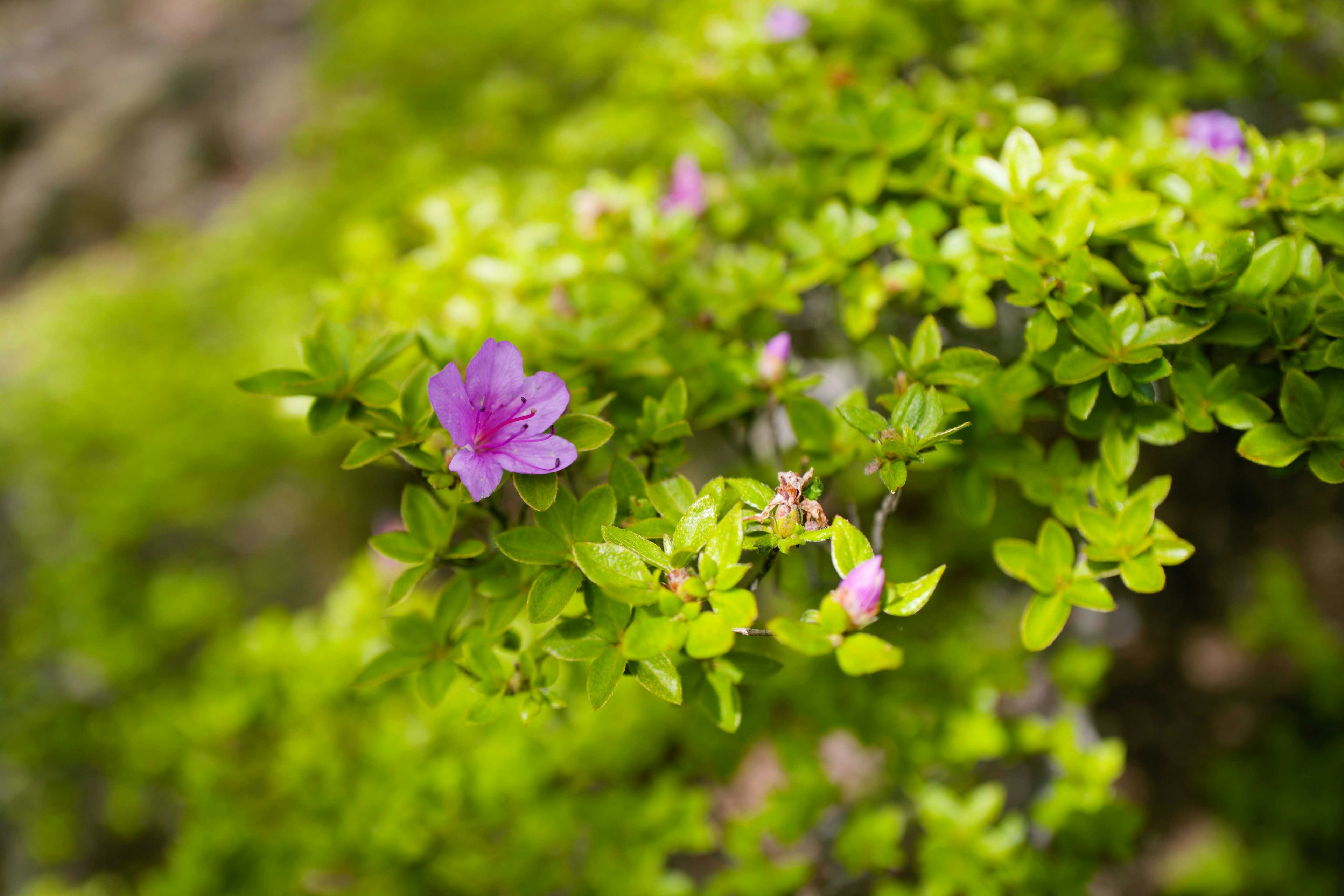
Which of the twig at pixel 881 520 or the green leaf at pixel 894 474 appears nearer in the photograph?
the green leaf at pixel 894 474

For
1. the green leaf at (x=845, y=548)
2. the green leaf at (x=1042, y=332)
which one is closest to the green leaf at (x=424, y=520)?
the green leaf at (x=845, y=548)

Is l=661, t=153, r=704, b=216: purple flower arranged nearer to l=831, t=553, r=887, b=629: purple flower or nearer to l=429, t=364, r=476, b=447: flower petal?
l=429, t=364, r=476, b=447: flower petal

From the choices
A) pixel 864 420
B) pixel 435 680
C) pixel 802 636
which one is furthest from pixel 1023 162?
pixel 435 680

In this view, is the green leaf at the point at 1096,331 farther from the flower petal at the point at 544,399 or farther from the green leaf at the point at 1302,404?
the flower petal at the point at 544,399

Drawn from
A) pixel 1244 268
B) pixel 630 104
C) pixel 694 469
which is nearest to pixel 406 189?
pixel 630 104

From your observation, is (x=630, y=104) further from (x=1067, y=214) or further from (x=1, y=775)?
(x=1, y=775)

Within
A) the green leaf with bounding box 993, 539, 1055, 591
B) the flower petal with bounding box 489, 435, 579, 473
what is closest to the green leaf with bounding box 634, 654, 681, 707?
the flower petal with bounding box 489, 435, 579, 473
